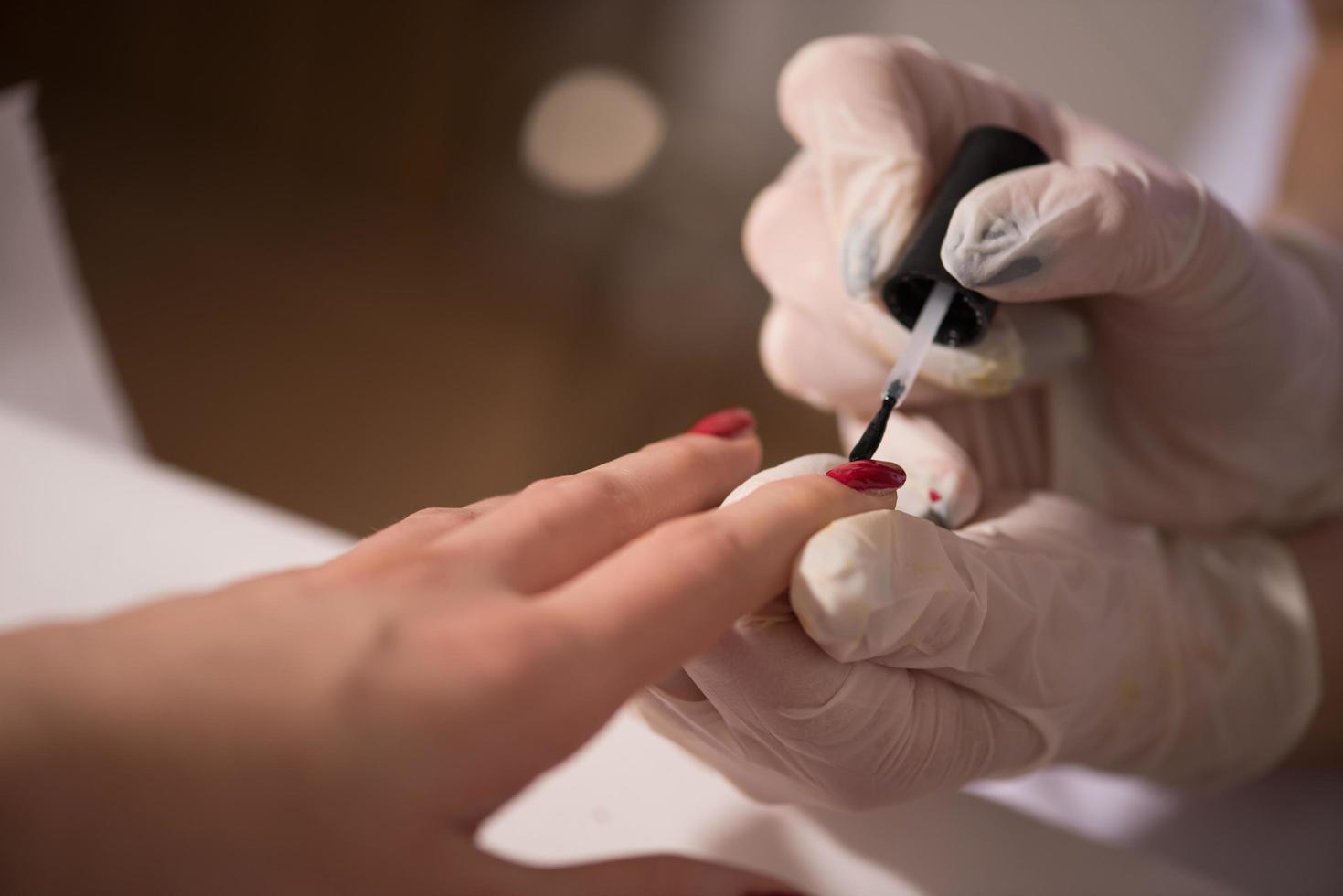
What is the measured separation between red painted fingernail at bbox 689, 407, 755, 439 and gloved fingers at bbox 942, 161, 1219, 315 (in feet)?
0.58

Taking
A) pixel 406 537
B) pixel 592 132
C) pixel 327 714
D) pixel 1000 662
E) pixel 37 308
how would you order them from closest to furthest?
1. pixel 327 714
2. pixel 406 537
3. pixel 1000 662
4. pixel 37 308
5. pixel 592 132

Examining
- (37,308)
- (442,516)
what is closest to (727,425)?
(442,516)

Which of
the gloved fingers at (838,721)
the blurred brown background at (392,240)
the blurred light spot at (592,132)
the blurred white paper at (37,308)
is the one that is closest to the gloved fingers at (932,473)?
the gloved fingers at (838,721)

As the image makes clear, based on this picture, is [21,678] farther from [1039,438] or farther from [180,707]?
[1039,438]

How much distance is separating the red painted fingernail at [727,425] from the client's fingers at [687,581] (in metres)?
0.18

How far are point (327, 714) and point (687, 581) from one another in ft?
0.49

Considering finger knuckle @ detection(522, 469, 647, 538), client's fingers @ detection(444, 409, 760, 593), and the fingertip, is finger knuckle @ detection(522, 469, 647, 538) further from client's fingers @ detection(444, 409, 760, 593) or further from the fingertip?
the fingertip

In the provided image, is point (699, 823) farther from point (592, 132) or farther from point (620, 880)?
point (592, 132)

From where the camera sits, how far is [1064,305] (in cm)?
73

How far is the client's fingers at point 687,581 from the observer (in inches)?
15.6

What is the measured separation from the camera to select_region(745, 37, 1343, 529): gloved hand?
0.60 meters

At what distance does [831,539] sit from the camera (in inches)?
18.2

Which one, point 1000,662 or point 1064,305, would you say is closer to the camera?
point 1000,662

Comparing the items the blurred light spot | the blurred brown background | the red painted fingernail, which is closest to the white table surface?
the red painted fingernail
